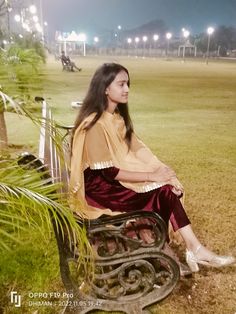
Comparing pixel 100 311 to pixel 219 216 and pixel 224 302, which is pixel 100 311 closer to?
pixel 224 302

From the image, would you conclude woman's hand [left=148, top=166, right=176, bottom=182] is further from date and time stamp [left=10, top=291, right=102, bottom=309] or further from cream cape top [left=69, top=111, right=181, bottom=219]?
date and time stamp [left=10, top=291, right=102, bottom=309]

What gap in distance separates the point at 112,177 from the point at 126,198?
0.18m

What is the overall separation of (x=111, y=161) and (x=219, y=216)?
6.11ft

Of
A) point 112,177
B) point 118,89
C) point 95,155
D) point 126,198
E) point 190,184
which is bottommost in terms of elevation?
point 190,184

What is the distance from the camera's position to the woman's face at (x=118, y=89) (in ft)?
9.50

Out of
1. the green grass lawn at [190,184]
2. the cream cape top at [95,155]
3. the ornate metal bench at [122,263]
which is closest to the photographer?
the ornate metal bench at [122,263]

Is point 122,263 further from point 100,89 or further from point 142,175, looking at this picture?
point 100,89

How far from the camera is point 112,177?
108 inches

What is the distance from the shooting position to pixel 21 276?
302cm

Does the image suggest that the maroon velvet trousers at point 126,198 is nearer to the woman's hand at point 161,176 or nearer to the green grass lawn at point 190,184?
the woman's hand at point 161,176

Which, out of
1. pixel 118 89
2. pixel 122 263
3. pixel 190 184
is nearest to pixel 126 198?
pixel 122 263

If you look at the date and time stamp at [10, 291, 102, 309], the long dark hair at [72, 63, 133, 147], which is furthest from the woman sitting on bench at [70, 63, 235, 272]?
the date and time stamp at [10, 291, 102, 309]

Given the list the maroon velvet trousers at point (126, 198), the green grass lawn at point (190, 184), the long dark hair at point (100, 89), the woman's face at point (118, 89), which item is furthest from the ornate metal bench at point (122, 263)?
the woman's face at point (118, 89)

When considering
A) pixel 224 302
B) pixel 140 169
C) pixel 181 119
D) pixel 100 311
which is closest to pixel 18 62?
pixel 140 169
